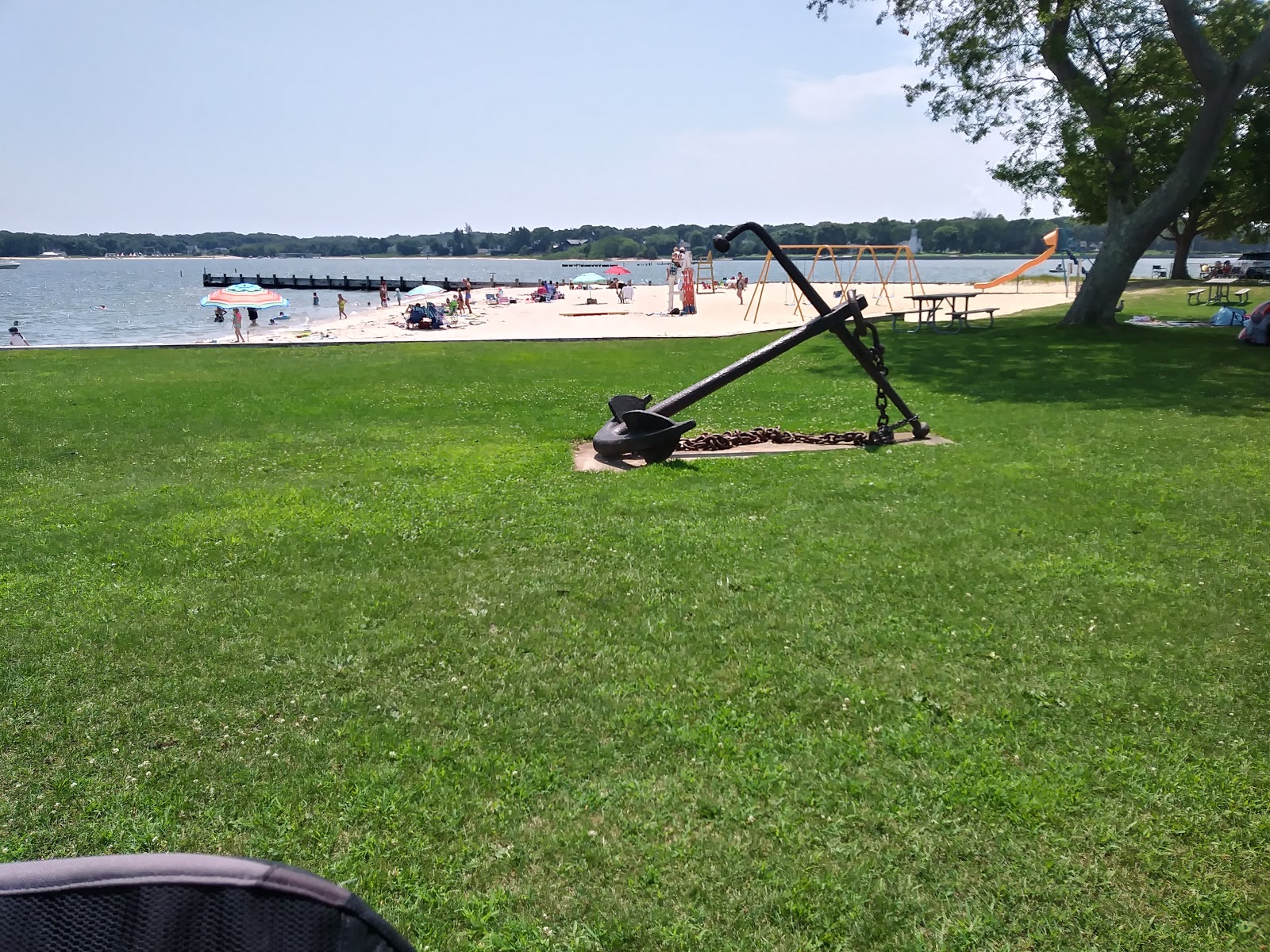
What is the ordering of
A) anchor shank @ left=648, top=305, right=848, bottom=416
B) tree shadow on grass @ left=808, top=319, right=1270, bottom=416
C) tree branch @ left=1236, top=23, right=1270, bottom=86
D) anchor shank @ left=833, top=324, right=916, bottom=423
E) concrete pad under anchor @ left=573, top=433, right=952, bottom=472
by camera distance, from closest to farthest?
anchor shank @ left=648, top=305, right=848, bottom=416
concrete pad under anchor @ left=573, top=433, right=952, bottom=472
anchor shank @ left=833, top=324, right=916, bottom=423
tree shadow on grass @ left=808, top=319, right=1270, bottom=416
tree branch @ left=1236, top=23, right=1270, bottom=86

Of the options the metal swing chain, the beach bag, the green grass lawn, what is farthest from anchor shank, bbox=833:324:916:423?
the beach bag

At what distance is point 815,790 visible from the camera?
3748 millimetres

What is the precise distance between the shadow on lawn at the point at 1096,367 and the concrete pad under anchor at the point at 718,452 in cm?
403

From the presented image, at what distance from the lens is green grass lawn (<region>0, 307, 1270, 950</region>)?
127 inches

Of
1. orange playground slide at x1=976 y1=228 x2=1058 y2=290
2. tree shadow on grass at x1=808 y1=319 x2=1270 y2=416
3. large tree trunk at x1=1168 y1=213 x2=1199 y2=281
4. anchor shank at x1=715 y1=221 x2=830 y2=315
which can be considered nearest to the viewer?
anchor shank at x1=715 y1=221 x2=830 y2=315

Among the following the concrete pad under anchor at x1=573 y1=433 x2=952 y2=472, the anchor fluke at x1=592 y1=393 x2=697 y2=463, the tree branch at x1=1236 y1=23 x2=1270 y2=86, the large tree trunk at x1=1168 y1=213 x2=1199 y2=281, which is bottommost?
the concrete pad under anchor at x1=573 y1=433 x2=952 y2=472

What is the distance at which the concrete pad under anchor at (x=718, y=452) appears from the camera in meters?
9.74

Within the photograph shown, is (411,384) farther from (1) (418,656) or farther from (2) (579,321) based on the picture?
(2) (579,321)

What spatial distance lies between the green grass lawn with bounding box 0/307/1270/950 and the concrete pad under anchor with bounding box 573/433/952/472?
40 centimetres

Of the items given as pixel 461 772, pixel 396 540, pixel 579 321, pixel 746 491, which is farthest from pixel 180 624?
pixel 579 321

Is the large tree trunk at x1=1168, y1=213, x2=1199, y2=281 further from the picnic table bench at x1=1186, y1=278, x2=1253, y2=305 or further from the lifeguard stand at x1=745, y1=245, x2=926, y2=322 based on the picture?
the lifeguard stand at x1=745, y1=245, x2=926, y2=322

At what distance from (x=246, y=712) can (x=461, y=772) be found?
131 cm

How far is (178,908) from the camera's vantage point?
1086mm

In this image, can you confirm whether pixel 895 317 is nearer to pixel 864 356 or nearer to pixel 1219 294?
pixel 1219 294
